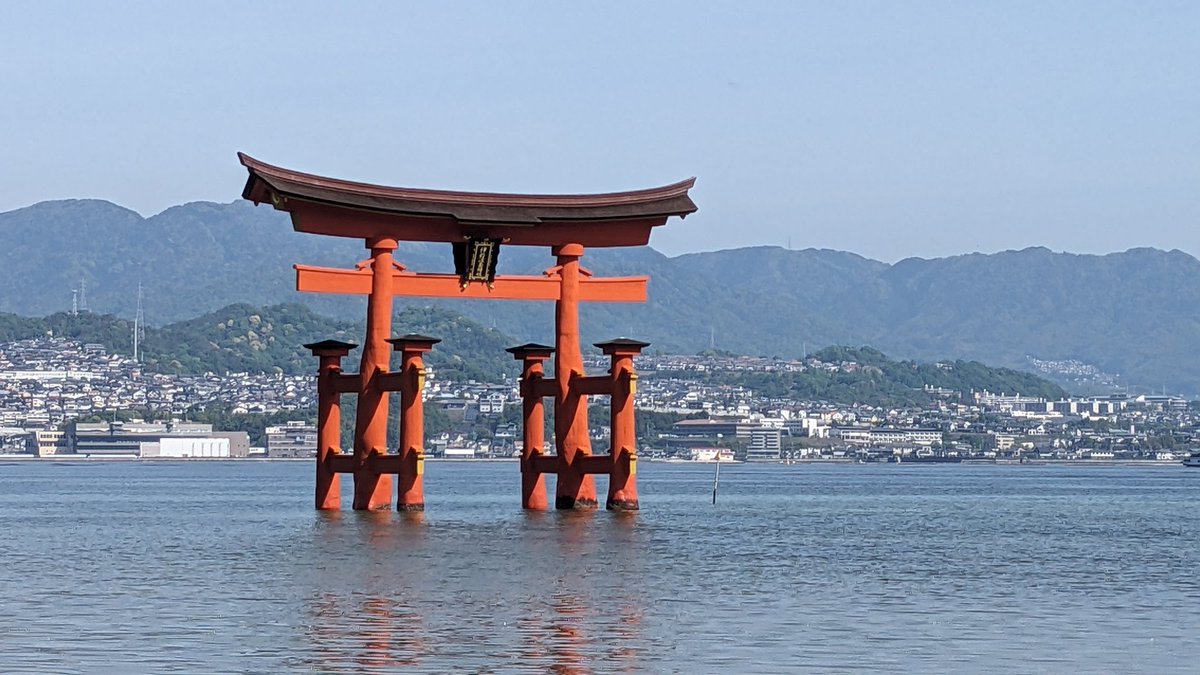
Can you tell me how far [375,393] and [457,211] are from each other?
187 inches

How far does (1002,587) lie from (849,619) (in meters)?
6.67

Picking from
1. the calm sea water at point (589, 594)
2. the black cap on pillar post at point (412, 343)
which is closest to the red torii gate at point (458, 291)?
the black cap on pillar post at point (412, 343)

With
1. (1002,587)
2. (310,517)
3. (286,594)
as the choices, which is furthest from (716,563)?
(310,517)

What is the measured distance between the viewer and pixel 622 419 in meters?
50.3

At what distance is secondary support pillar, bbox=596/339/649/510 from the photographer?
50.2 m

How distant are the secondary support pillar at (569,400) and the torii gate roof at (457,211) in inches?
36.2

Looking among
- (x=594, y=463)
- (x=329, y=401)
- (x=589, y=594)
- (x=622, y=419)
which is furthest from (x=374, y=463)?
(x=589, y=594)

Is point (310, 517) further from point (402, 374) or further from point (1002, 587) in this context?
point (1002, 587)

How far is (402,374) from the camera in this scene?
49.2 meters

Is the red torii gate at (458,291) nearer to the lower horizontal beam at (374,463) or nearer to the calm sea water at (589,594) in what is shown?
the lower horizontal beam at (374,463)

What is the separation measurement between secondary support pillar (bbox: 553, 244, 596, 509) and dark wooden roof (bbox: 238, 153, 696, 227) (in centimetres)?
135

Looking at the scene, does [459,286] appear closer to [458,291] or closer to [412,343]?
[458,291]

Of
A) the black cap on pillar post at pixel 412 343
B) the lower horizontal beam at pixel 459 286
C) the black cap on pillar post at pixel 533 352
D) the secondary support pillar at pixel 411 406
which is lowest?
the secondary support pillar at pixel 411 406

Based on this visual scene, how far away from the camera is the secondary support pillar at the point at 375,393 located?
165 feet
